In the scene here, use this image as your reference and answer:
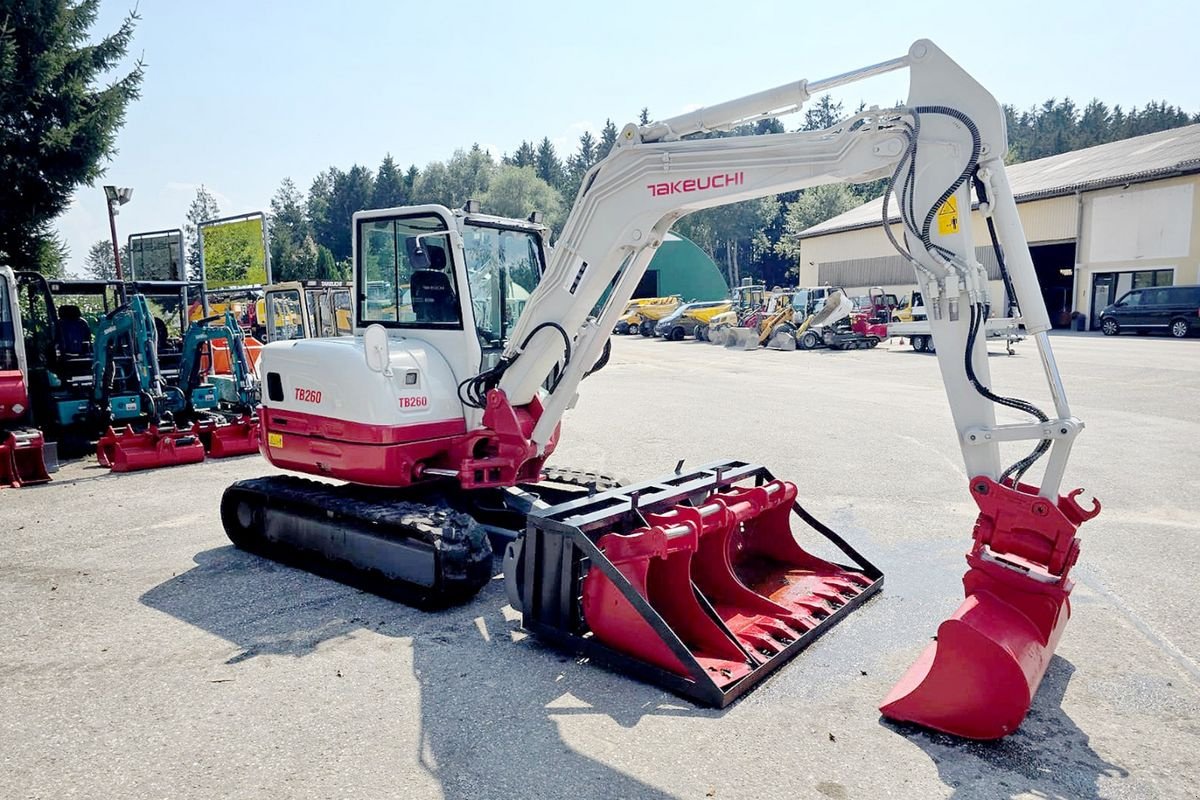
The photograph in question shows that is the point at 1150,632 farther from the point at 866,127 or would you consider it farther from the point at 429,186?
the point at 429,186

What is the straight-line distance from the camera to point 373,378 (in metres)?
5.74

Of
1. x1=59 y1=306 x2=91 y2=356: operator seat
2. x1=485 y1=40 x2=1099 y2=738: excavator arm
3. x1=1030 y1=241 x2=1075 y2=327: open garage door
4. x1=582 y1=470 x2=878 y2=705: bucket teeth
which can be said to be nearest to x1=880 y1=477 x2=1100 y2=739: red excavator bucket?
x1=485 y1=40 x2=1099 y2=738: excavator arm

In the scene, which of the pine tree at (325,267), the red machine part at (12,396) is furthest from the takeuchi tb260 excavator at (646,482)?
the pine tree at (325,267)

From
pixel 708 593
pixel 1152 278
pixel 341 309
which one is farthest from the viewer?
pixel 1152 278

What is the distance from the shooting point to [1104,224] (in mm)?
32062

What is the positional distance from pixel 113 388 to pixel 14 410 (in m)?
1.61

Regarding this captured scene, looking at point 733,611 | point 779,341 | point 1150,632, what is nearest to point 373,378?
point 733,611

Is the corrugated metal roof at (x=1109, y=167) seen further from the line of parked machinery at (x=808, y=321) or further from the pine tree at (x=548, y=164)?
the pine tree at (x=548, y=164)

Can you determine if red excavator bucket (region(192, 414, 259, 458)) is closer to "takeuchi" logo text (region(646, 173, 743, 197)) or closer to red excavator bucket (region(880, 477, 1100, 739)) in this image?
"takeuchi" logo text (region(646, 173, 743, 197))

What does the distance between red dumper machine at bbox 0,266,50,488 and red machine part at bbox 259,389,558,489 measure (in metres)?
5.24

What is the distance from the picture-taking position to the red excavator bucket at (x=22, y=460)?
935cm

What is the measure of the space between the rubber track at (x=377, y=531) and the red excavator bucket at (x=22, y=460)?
14.2ft

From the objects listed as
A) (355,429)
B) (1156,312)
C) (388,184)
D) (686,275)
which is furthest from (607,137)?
(355,429)

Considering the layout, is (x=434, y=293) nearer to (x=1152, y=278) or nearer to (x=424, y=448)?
(x=424, y=448)
